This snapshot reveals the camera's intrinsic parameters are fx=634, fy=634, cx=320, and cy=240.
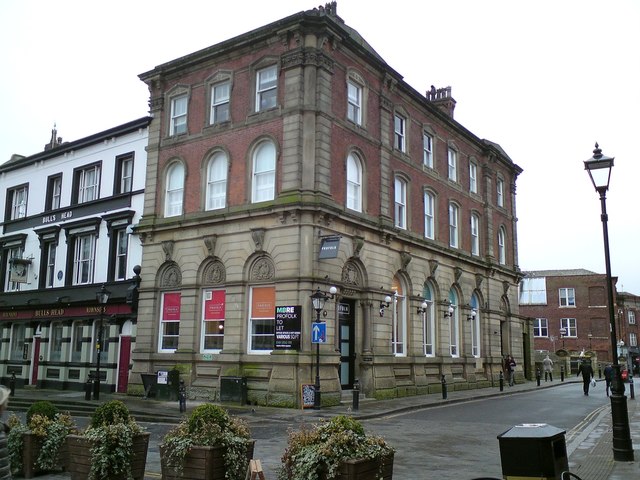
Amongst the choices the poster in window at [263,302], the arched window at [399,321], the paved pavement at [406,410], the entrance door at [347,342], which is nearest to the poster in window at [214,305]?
the poster in window at [263,302]

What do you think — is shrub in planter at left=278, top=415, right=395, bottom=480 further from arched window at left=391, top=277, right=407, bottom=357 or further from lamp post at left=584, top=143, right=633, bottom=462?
arched window at left=391, top=277, right=407, bottom=357

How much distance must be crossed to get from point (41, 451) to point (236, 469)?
392 centimetres

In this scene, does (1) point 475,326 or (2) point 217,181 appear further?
Answer: (1) point 475,326

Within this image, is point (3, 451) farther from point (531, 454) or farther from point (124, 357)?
point (124, 357)

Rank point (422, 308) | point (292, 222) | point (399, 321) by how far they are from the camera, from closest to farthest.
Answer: point (292, 222) → point (399, 321) → point (422, 308)

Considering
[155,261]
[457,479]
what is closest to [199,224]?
[155,261]

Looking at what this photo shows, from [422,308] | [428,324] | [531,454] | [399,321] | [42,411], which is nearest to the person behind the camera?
[531,454]

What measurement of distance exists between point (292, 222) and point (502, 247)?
21.6 metres

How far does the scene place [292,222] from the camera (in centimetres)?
2270

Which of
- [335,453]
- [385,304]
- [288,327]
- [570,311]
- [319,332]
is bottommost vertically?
[335,453]

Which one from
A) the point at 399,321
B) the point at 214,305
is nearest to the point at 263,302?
the point at 214,305

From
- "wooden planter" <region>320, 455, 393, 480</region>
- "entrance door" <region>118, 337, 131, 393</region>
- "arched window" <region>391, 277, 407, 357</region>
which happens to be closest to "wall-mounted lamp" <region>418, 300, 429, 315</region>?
"arched window" <region>391, 277, 407, 357</region>

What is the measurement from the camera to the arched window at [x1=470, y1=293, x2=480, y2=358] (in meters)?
34.9

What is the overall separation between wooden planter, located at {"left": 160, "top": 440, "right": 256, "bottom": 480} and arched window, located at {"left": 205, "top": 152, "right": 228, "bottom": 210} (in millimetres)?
17833
